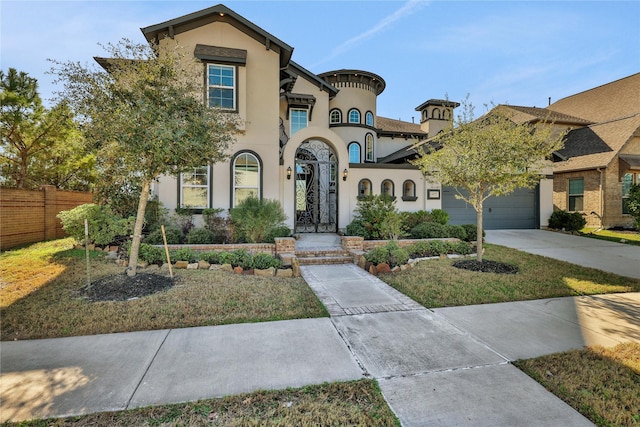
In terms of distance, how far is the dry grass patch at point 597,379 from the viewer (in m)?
2.67

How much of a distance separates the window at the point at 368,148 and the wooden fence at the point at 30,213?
14723mm

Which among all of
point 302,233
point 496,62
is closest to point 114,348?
point 302,233

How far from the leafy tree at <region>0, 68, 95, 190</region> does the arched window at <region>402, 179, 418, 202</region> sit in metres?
14.3

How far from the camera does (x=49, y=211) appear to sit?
11609 mm

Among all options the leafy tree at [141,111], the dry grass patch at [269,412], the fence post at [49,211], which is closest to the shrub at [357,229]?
the leafy tree at [141,111]

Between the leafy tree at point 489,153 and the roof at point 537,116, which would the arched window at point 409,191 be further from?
the roof at point 537,116

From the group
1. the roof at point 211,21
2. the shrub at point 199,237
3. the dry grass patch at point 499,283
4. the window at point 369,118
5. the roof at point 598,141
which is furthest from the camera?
the window at point 369,118

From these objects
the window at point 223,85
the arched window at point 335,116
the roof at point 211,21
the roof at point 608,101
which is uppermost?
the roof at point 608,101

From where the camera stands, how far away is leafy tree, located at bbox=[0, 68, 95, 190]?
14445mm

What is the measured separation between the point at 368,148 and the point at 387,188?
270 inches

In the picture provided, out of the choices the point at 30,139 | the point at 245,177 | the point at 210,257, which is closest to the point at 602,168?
the point at 245,177

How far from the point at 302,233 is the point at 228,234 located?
10.3 ft

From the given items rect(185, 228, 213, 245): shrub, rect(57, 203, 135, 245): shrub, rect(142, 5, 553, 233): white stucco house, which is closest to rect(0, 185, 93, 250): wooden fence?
rect(57, 203, 135, 245): shrub

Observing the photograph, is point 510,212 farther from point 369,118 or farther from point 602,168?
point 369,118
